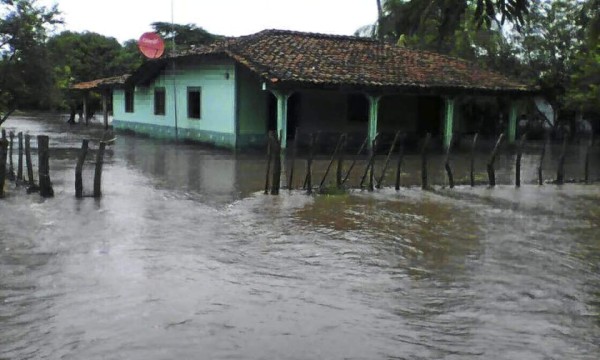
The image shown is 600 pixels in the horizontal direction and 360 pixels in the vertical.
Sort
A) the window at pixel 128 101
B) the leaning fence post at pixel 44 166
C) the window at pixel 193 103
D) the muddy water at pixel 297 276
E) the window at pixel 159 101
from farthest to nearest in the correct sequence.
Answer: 1. the window at pixel 128 101
2. the window at pixel 159 101
3. the window at pixel 193 103
4. the leaning fence post at pixel 44 166
5. the muddy water at pixel 297 276

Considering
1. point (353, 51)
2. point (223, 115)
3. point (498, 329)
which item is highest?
point (353, 51)

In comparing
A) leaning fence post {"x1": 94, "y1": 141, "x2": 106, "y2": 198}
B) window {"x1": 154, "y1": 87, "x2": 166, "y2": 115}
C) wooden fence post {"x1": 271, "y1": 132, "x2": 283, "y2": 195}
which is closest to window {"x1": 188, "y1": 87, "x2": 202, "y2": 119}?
window {"x1": 154, "y1": 87, "x2": 166, "y2": 115}

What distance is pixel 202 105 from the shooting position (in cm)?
2316

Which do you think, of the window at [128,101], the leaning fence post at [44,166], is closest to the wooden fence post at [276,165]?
the leaning fence post at [44,166]

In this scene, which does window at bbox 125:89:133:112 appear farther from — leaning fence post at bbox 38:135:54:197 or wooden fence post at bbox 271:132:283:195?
wooden fence post at bbox 271:132:283:195

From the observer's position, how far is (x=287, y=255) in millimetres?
7406

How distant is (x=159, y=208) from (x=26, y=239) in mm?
2625

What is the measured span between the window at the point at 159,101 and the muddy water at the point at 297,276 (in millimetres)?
15338

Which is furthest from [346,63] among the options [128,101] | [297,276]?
[297,276]

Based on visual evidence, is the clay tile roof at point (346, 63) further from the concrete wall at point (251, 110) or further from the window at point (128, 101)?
the window at point (128, 101)

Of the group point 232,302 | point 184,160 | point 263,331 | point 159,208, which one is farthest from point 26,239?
point 184,160

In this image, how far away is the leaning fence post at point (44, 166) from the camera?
399 inches

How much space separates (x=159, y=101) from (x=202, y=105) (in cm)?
477

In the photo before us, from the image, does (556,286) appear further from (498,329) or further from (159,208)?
(159,208)
